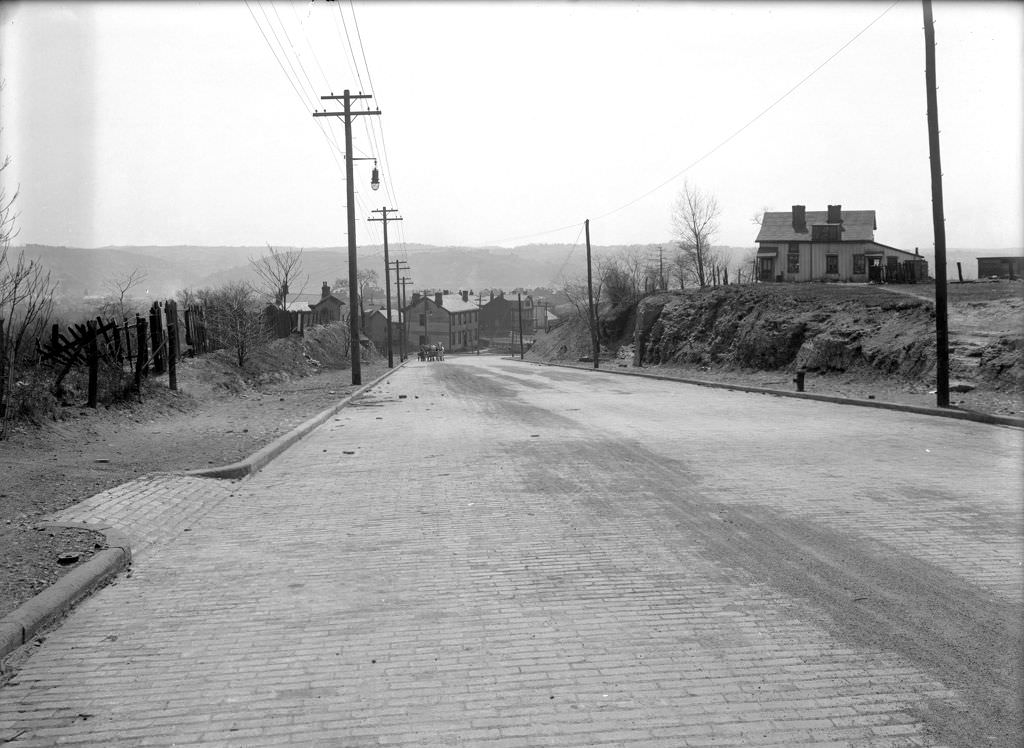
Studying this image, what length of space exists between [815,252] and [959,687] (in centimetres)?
6210

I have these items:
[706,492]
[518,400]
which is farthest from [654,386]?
[706,492]

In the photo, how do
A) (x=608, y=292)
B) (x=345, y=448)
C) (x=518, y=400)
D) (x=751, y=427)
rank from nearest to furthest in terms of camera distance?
1. (x=345, y=448)
2. (x=751, y=427)
3. (x=518, y=400)
4. (x=608, y=292)

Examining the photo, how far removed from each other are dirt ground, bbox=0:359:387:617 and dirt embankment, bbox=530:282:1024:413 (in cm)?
1520

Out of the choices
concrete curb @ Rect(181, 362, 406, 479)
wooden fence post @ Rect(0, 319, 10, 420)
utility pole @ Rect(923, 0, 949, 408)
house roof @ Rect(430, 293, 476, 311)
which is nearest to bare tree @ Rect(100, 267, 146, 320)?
concrete curb @ Rect(181, 362, 406, 479)

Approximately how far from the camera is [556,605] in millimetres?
5480

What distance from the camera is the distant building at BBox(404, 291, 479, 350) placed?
129125 millimetres

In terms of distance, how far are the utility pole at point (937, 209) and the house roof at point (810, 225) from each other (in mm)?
43550

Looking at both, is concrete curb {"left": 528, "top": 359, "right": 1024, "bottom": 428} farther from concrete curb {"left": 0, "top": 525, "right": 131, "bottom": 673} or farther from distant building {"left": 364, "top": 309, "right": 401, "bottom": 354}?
distant building {"left": 364, "top": 309, "right": 401, "bottom": 354}

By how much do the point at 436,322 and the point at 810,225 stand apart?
7557cm

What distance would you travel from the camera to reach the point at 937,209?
19078 mm

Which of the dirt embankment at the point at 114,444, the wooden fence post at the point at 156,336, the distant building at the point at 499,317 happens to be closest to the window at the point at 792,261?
the dirt embankment at the point at 114,444

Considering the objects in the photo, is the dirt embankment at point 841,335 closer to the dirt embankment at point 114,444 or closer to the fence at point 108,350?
the dirt embankment at point 114,444

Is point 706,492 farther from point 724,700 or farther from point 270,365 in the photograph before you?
point 270,365

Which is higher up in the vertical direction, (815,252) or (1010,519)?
(815,252)
